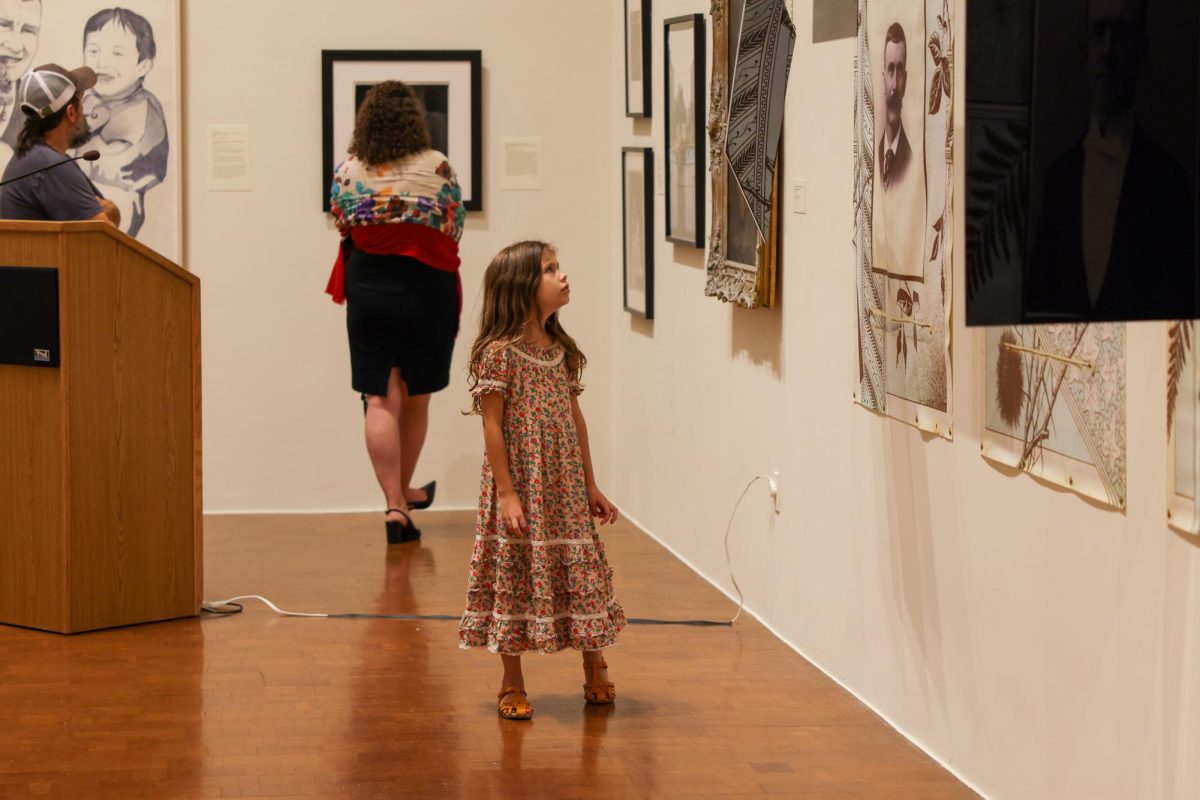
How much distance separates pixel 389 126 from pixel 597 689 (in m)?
2.90

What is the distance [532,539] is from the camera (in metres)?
4.11

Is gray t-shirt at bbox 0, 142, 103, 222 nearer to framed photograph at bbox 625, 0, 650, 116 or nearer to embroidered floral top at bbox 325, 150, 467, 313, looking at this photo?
embroidered floral top at bbox 325, 150, 467, 313

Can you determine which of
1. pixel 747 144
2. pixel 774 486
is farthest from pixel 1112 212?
pixel 774 486

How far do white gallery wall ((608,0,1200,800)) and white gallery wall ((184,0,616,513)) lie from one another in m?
1.25

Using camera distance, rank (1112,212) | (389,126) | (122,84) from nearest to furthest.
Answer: (1112,212) → (389,126) → (122,84)

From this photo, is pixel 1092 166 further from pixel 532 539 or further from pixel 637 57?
pixel 637 57

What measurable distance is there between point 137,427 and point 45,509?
1.24 feet

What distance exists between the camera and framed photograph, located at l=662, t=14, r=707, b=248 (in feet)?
19.5

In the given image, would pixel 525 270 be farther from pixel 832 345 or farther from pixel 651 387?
pixel 651 387

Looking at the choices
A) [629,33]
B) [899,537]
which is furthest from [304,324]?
[899,537]

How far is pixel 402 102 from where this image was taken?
6.43 meters

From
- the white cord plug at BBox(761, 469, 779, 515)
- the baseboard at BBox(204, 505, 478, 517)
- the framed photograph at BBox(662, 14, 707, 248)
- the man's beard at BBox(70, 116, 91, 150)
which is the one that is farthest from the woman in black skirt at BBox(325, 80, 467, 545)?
the white cord plug at BBox(761, 469, 779, 515)

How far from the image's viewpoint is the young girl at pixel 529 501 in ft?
13.5

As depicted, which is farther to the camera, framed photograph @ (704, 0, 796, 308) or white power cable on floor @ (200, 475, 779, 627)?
white power cable on floor @ (200, 475, 779, 627)
